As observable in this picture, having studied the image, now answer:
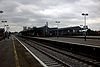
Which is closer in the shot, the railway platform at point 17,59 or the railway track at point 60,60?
the railway track at point 60,60

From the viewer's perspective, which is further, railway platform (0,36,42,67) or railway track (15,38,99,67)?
railway platform (0,36,42,67)

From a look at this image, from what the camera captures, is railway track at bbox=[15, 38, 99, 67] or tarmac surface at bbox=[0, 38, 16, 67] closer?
railway track at bbox=[15, 38, 99, 67]

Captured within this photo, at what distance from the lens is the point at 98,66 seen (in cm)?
1461

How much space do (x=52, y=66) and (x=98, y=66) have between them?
3.08 metres

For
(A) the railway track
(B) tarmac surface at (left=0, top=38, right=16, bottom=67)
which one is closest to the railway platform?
(B) tarmac surface at (left=0, top=38, right=16, bottom=67)

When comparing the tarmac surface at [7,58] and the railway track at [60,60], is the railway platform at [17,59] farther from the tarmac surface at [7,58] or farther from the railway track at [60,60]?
the railway track at [60,60]

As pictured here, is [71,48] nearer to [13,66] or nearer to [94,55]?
[94,55]

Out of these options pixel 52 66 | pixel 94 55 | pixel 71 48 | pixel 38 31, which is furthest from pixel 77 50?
pixel 38 31

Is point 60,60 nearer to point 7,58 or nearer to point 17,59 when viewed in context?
point 17,59

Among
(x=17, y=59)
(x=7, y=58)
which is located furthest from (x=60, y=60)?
(x=7, y=58)

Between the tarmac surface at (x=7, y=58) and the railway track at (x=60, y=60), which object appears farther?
the tarmac surface at (x=7, y=58)

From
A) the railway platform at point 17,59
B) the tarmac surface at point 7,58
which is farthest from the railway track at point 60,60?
the tarmac surface at point 7,58

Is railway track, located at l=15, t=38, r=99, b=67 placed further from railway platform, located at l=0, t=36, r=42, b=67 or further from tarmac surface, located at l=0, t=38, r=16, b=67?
tarmac surface, located at l=0, t=38, r=16, b=67

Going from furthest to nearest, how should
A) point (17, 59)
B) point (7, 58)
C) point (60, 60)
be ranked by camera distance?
1. point (7, 58)
2. point (17, 59)
3. point (60, 60)
